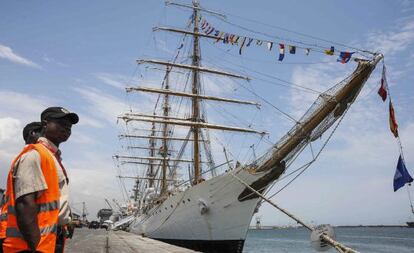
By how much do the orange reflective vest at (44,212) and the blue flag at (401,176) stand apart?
37.1 ft

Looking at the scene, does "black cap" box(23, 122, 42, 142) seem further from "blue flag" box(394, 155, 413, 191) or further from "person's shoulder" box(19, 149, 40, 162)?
"blue flag" box(394, 155, 413, 191)

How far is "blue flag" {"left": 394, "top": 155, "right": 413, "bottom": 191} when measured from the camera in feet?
38.8

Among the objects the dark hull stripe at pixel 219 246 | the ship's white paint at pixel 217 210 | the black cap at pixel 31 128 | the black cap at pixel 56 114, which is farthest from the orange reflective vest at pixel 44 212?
the dark hull stripe at pixel 219 246

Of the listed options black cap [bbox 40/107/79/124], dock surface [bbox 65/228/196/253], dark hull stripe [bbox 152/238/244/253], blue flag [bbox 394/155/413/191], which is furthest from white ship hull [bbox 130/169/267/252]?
black cap [bbox 40/107/79/124]

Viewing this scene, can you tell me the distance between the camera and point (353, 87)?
16.4 metres

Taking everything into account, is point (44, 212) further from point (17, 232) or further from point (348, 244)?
point (348, 244)

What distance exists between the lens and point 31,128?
329 cm

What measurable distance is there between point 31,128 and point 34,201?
3.65 ft

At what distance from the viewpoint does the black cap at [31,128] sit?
10.7ft

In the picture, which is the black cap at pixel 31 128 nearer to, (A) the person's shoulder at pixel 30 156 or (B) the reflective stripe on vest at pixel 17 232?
(A) the person's shoulder at pixel 30 156

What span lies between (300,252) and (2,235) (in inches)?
1903

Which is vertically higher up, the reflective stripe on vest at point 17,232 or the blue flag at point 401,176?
the blue flag at point 401,176

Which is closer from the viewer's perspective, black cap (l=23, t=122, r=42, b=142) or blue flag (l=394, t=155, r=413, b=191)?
black cap (l=23, t=122, r=42, b=142)

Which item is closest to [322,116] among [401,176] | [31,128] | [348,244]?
[401,176]
